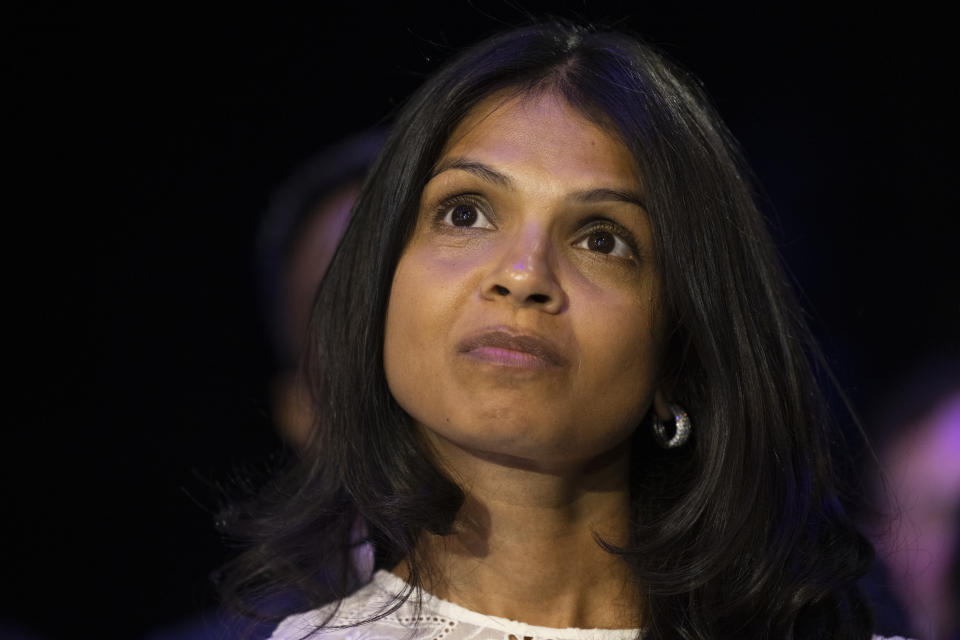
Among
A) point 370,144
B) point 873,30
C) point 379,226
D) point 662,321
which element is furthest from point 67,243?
point 873,30

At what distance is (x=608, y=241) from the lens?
2055mm

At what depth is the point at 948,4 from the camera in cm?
306

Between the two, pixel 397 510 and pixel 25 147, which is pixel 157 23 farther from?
pixel 397 510

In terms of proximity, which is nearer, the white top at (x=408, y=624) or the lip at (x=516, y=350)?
the lip at (x=516, y=350)

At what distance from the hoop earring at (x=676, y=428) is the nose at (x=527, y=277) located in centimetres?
45

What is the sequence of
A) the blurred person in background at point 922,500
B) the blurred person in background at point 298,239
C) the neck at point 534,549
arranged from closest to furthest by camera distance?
the neck at point 534,549 → the blurred person in background at point 922,500 → the blurred person in background at point 298,239

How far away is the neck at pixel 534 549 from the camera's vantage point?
2.10 meters

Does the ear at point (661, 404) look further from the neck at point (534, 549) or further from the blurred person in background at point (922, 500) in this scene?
the blurred person in background at point (922, 500)

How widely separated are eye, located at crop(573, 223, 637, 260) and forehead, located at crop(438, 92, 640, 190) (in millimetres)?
88

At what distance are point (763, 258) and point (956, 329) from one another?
1167mm

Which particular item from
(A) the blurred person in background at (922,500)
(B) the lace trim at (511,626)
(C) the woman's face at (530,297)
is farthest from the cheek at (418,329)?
(A) the blurred person in background at (922,500)

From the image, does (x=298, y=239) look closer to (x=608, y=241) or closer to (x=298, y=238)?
(x=298, y=238)

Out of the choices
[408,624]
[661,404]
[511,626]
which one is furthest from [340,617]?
[661,404]

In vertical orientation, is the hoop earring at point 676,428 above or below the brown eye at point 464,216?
below
